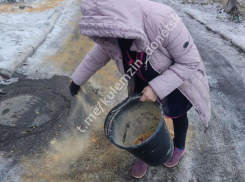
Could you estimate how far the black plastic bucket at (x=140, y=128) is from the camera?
1884 millimetres

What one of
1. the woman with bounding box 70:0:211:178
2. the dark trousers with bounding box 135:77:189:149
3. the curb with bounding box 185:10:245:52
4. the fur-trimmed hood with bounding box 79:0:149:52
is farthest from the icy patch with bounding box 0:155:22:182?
the curb with bounding box 185:10:245:52

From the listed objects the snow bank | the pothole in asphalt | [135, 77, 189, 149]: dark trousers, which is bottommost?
the snow bank

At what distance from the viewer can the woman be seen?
1472mm

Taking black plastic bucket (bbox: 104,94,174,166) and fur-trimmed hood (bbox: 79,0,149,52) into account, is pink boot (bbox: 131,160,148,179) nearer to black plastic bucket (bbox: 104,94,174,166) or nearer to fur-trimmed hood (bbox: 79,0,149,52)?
black plastic bucket (bbox: 104,94,174,166)

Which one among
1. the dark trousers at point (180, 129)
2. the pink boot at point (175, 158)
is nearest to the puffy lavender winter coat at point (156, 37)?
the dark trousers at point (180, 129)

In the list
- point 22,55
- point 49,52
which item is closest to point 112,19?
point 22,55

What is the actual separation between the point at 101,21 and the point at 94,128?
183 cm

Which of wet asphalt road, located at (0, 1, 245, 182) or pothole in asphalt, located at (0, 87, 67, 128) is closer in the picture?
wet asphalt road, located at (0, 1, 245, 182)

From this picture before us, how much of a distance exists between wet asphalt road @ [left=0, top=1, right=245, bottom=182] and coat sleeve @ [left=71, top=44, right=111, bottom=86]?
0.82 metres

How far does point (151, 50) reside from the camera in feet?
5.75

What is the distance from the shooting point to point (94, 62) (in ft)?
7.30

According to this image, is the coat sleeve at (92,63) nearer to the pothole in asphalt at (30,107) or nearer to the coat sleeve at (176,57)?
the coat sleeve at (176,57)

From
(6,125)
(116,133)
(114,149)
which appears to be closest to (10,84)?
(6,125)

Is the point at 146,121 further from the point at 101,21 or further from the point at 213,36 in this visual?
the point at 213,36
